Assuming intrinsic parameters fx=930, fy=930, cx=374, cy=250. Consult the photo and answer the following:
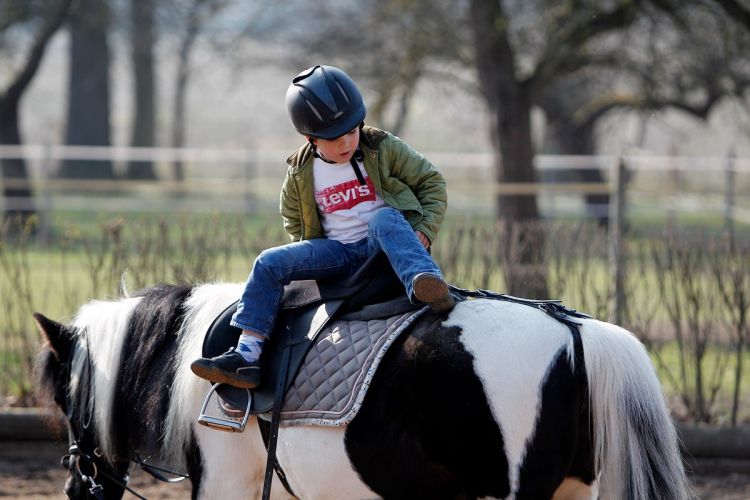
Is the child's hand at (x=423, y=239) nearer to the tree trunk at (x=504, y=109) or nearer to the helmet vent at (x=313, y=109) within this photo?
the helmet vent at (x=313, y=109)

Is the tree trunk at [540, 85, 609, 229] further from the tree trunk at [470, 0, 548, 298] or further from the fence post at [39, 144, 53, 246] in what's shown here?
the fence post at [39, 144, 53, 246]

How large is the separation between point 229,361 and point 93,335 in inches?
34.0

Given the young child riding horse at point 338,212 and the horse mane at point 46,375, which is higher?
the young child riding horse at point 338,212

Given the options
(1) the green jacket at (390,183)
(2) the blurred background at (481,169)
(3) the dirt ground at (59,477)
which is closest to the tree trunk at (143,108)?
(2) the blurred background at (481,169)

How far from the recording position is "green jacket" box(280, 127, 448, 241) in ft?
11.1

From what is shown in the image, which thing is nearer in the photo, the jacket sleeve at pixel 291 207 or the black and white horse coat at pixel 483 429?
the black and white horse coat at pixel 483 429

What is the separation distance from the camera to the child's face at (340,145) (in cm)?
328

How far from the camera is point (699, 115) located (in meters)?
19.3

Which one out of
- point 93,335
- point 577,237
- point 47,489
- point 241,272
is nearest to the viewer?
point 93,335

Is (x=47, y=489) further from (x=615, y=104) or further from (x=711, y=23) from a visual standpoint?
(x=615, y=104)

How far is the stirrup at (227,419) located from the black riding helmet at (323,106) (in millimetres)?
942

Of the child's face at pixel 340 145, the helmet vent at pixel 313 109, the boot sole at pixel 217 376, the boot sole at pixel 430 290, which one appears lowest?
the boot sole at pixel 217 376

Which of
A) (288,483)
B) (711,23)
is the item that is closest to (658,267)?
(288,483)

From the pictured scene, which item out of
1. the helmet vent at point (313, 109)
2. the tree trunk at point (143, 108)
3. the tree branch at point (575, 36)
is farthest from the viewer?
the tree trunk at point (143, 108)
